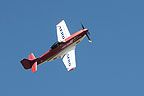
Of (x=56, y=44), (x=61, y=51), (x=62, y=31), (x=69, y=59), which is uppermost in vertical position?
(x=62, y=31)

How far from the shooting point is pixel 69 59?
64062 millimetres

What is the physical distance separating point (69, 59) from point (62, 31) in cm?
697

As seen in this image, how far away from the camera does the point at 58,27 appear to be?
228ft

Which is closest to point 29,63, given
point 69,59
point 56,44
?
point 56,44

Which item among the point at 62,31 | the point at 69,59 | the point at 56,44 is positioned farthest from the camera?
the point at 62,31

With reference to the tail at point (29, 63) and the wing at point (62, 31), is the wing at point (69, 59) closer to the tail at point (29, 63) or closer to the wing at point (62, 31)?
the wing at point (62, 31)

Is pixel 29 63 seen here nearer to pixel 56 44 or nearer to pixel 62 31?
pixel 56 44

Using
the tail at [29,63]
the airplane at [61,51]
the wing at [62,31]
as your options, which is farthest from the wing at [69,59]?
the tail at [29,63]

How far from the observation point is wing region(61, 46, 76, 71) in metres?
62.7

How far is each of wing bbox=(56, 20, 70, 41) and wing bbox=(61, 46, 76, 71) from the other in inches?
141

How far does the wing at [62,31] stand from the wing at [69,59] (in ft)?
11.7

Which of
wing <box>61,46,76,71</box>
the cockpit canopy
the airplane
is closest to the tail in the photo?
the airplane

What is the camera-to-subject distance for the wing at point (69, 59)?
6273cm

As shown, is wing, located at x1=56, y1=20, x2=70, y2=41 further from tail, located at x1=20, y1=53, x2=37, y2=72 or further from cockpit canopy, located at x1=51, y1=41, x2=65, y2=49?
tail, located at x1=20, y1=53, x2=37, y2=72
